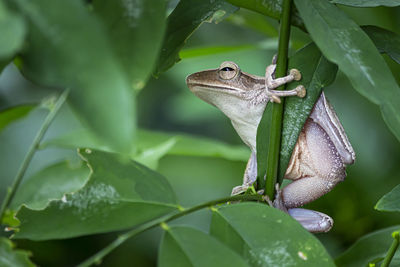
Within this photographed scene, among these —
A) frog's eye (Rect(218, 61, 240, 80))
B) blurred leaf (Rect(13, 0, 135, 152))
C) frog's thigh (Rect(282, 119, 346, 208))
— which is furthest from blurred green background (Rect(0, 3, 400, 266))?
blurred leaf (Rect(13, 0, 135, 152))

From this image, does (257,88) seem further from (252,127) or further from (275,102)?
(275,102)

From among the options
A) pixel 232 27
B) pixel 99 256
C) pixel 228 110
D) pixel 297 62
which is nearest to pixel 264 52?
pixel 232 27

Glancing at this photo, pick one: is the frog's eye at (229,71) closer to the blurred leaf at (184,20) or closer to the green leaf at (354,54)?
the blurred leaf at (184,20)

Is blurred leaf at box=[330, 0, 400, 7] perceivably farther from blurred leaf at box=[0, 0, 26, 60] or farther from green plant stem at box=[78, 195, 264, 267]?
blurred leaf at box=[0, 0, 26, 60]

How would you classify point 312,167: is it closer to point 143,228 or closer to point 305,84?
point 305,84

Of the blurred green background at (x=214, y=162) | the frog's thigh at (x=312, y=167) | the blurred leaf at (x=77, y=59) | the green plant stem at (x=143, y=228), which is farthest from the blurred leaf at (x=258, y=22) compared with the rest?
the blurred leaf at (x=77, y=59)

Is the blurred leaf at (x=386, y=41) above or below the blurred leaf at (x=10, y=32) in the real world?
below
